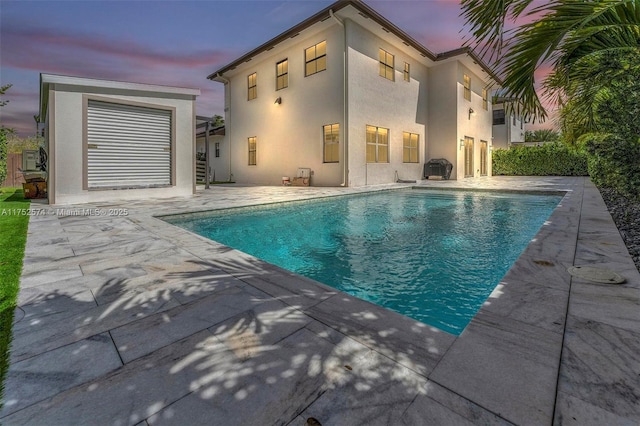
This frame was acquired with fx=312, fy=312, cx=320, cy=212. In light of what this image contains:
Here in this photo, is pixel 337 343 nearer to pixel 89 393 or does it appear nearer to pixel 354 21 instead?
pixel 89 393

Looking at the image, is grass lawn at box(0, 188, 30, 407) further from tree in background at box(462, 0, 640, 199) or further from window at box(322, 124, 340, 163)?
window at box(322, 124, 340, 163)

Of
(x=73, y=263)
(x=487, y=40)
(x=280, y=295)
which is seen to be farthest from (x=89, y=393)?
(x=487, y=40)

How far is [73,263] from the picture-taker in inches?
116

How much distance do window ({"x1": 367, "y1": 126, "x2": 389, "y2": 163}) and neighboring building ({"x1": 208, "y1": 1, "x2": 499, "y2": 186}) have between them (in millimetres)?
43

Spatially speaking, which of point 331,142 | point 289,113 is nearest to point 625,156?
point 331,142

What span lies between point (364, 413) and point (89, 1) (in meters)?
17.4

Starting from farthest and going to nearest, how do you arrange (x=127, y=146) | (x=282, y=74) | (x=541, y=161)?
(x=541, y=161)
(x=282, y=74)
(x=127, y=146)

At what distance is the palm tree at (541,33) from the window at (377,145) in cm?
964

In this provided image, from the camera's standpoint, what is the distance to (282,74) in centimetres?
1464

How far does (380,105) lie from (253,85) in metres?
6.98

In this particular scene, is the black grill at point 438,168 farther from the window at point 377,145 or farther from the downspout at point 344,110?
the downspout at point 344,110

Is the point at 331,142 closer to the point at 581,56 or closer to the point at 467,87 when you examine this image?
the point at 581,56

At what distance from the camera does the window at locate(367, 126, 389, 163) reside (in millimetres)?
13305

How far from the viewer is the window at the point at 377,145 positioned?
43.7ft
